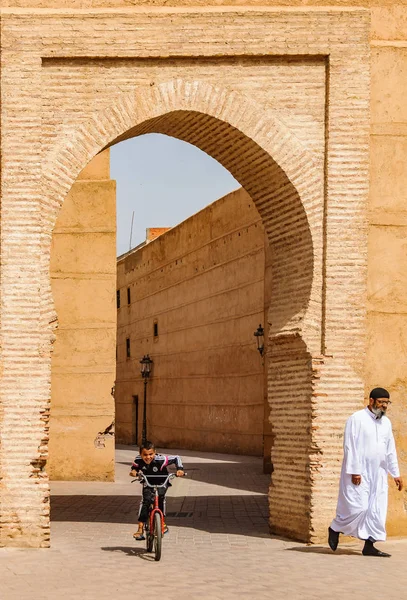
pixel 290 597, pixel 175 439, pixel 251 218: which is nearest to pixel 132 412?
pixel 175 439

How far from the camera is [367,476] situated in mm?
9992

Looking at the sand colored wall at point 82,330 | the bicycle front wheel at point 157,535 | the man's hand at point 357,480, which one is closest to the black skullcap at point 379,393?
the man's hand at point 357,480

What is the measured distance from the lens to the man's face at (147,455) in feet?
33.1

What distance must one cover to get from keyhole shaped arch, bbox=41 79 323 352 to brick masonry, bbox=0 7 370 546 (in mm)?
13

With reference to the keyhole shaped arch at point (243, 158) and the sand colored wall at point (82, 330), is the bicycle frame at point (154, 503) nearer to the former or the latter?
the keyhole shaped arch at point (243, 158)

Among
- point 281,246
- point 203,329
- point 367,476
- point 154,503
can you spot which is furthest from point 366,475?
point 203,329

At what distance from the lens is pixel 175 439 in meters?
32.0

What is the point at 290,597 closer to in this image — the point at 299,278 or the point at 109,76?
the point at 299,278

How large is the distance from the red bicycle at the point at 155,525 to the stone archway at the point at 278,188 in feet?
5.16

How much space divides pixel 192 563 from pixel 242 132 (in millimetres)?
4101

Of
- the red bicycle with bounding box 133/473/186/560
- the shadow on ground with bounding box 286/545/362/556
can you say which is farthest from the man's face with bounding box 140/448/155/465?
the shadow on ground with bounding box 286/545/362/556

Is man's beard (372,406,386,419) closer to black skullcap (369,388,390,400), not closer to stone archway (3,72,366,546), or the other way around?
black skullcap (369,388,390,400)

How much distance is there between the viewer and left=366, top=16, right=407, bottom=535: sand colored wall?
11055 mm

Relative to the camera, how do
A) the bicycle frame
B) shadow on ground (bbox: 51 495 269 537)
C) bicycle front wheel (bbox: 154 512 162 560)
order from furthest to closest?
shadow on ground (bbox: 51 495 269 537) → the bicycle frame → bicycle front wheel (bbox: 154 512 162 560)
